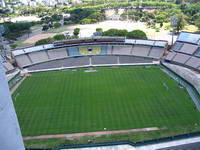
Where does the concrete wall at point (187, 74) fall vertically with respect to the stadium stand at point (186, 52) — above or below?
below

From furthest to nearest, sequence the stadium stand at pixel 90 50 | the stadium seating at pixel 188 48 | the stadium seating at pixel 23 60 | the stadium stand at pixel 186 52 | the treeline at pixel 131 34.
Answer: the treeline at pixel 131 34
the stadium stand at pixel 90 50
the stadium seating at pixel 23 60
the stadium seating at pixel 188 48
the stadium stand at pixel 186 52

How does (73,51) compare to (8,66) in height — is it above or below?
Answer: above

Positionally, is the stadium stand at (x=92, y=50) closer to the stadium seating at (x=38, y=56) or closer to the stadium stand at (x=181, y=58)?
the stadium seating at (x=38, y=56)

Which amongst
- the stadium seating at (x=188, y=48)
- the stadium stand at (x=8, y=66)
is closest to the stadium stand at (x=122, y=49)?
the stadium seating at (x=188, y=48)

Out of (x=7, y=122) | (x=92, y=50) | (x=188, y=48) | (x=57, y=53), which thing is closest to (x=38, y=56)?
(x=57, y=53)

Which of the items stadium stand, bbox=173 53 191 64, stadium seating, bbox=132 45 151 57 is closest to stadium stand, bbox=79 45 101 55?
stadium seating, bbox=132 45 151 57

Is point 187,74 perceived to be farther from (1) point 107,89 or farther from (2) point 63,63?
(2) point 63,63
